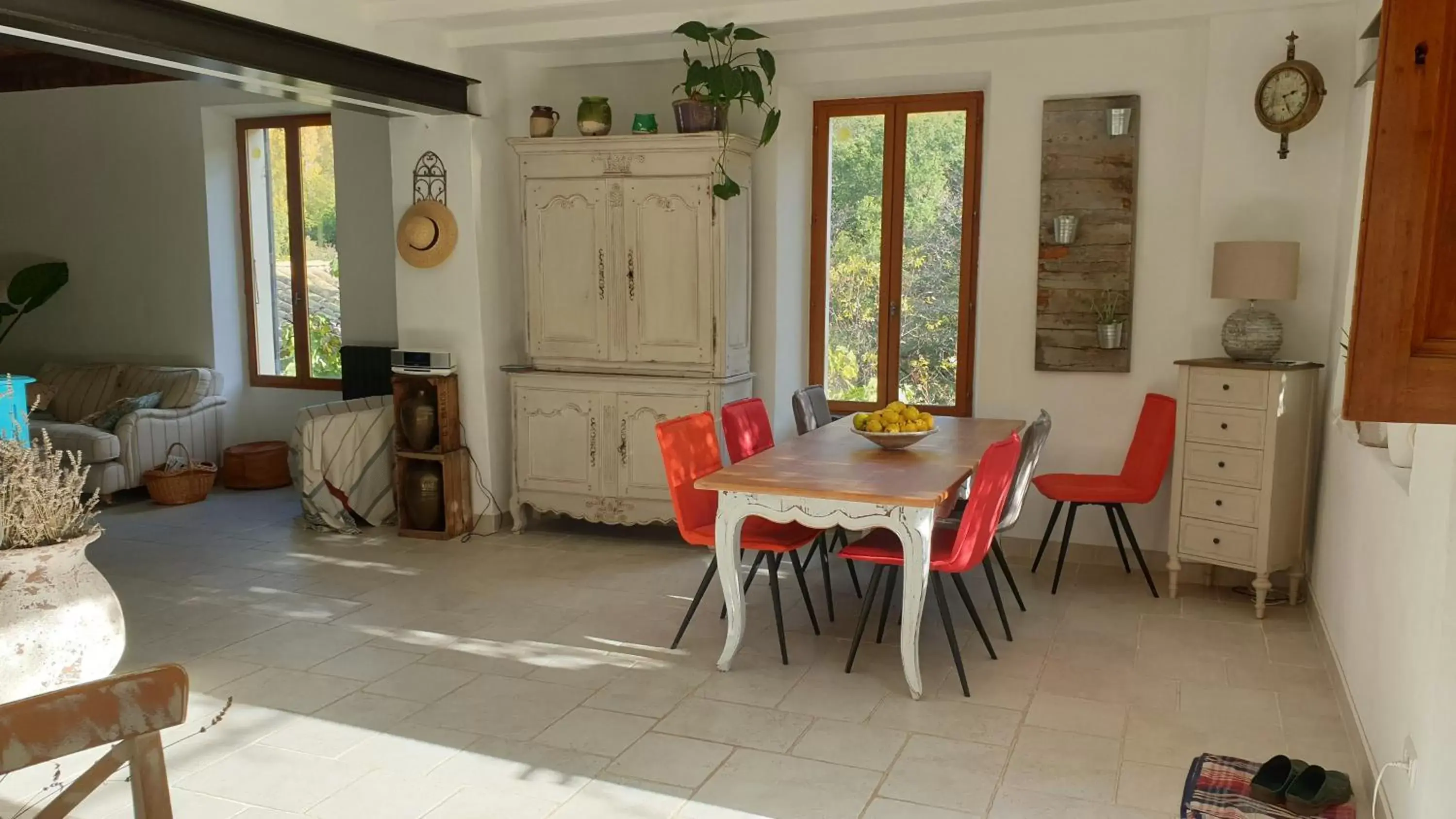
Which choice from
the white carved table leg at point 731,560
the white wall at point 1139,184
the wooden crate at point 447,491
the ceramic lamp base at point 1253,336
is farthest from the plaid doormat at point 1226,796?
the wooden crate at point 447,491

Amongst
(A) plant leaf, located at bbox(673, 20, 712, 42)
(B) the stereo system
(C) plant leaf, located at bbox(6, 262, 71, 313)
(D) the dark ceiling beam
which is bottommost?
(B) the stereo system

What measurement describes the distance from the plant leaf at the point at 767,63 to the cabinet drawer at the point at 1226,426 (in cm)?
260

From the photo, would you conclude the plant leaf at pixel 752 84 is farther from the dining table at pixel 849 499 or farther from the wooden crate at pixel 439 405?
the wooden crate at pixel 439 405

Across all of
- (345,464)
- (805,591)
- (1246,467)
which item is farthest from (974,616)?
(345,464)

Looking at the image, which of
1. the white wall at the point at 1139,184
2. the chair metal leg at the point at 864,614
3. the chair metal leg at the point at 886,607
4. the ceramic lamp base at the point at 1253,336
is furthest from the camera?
the white wall at the point at 1139,184

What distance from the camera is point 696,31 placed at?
5.12 m

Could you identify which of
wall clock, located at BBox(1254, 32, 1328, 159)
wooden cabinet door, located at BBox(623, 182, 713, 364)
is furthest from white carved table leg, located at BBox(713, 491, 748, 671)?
wall clock, located at BBox(1254, 32, 1328, 159)

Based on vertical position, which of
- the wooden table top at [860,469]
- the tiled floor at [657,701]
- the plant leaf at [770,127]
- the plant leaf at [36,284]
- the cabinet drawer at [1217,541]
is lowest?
the tiled floor at [657,701]

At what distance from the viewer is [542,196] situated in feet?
19.7

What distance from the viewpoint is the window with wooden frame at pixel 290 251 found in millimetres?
7625

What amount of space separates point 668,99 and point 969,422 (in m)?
2.61

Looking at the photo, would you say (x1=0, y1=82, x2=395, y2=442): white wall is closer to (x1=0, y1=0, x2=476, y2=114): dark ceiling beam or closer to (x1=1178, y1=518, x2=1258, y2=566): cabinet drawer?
(x1=0, y1=0, x2=476, y2=114): dark ceiling beam

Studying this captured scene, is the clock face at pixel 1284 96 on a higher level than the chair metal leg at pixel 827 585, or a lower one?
higher

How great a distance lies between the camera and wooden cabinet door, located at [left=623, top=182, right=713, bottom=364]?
572 cm
